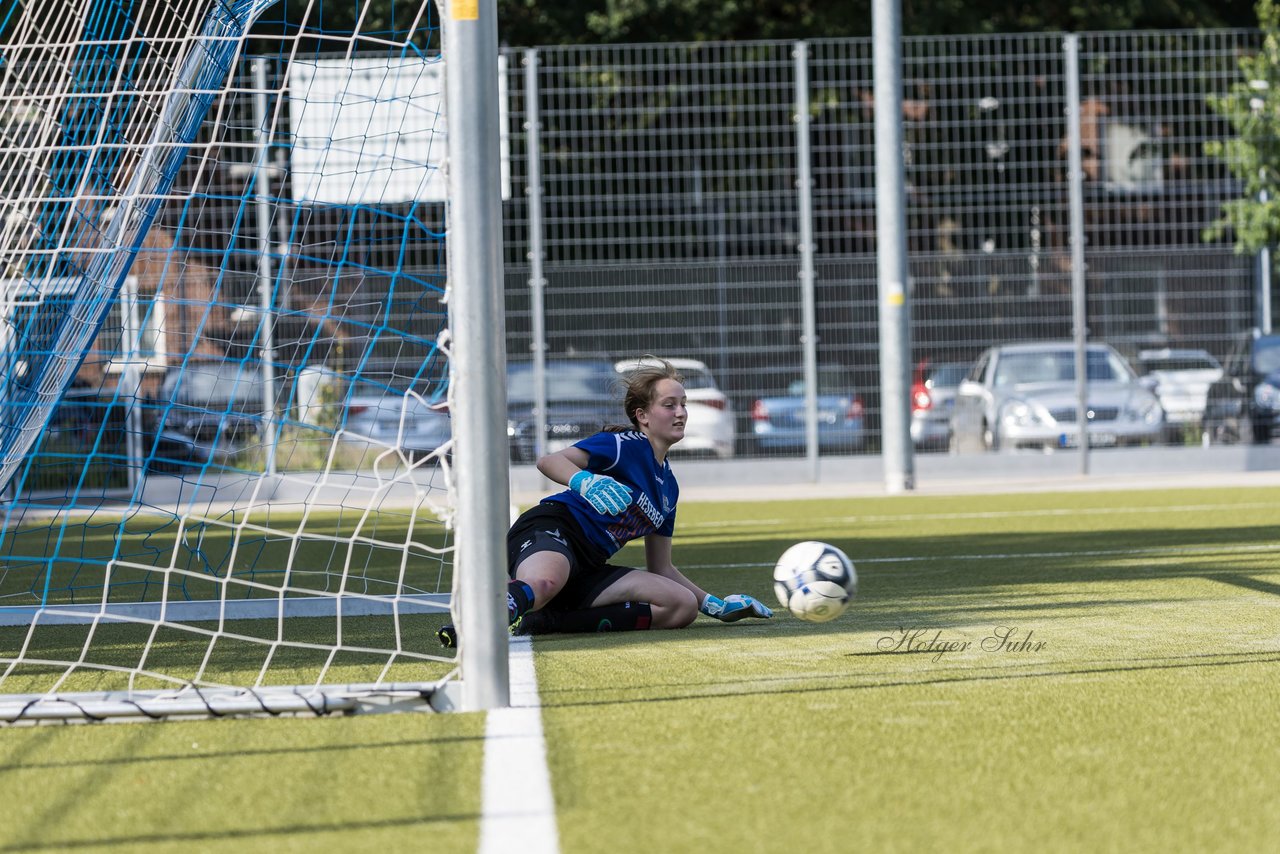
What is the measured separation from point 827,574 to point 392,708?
5.54ft

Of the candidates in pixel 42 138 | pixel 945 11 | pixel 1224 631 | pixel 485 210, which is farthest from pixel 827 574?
pixel 945 11

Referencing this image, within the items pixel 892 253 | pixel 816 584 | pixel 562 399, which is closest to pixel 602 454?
pixel 816 584

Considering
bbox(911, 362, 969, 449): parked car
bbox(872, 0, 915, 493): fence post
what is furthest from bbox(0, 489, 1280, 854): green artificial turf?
bbox(911, 362, 969, 449): parked car

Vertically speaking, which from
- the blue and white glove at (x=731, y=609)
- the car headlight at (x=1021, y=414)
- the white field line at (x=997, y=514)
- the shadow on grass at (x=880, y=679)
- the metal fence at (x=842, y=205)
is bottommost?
the white field line at (x=997, y=514)

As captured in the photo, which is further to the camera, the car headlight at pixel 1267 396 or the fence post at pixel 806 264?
the car headlight at pixel 1267 396

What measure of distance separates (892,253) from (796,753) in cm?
1130

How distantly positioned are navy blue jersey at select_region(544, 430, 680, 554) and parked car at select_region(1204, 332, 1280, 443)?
12.0 meters

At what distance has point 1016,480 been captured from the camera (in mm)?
16188

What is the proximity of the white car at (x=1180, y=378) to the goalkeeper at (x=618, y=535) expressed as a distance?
1150 centimetres

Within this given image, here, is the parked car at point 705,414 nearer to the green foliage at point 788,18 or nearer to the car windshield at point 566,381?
the car windshield at point 566,381

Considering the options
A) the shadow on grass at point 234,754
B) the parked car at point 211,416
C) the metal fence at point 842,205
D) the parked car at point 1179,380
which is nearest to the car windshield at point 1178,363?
the parked car at point 1179,380

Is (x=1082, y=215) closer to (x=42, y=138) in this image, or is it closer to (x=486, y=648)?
(x=42, y=138)

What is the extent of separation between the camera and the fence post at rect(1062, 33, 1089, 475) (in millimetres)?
16234

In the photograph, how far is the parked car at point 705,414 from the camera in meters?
15.9
